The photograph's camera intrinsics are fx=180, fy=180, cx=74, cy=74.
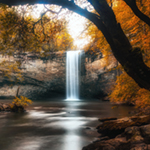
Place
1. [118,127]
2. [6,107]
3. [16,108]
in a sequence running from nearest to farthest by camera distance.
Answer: [118,127] → [16,108] → [6,107]

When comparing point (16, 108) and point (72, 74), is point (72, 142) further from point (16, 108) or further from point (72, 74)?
point (72, 74)

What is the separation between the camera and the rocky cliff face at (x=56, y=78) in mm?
32531

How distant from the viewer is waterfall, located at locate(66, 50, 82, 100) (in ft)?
110

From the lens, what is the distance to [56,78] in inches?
1345

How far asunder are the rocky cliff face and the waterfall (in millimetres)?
768

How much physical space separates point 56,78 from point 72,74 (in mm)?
3125

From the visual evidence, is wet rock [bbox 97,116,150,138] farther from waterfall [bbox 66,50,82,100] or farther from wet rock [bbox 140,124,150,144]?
waterfall [bbox 66,50,82,100]

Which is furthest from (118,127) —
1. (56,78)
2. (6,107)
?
(56,78)

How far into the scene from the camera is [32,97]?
118 ft

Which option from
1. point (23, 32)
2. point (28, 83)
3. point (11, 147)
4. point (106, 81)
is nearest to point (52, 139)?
point (11, 147)

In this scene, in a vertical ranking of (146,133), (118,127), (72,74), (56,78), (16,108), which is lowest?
(16,108)

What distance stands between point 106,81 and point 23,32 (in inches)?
1129

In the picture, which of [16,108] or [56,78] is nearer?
[16,108]

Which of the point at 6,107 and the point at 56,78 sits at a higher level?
the point at 56,78
